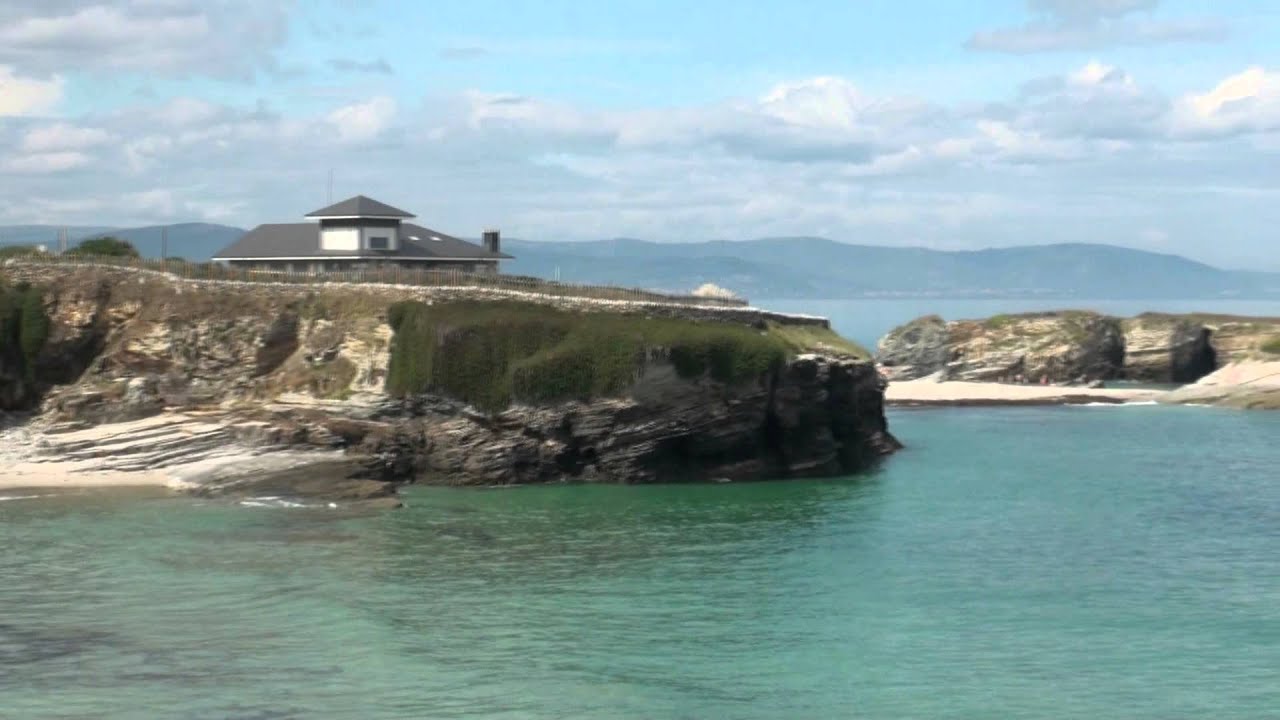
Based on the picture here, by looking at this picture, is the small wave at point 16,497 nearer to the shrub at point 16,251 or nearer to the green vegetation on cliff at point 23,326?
the green vegetation on cliff at point 23,326

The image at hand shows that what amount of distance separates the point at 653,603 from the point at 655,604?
0.11m

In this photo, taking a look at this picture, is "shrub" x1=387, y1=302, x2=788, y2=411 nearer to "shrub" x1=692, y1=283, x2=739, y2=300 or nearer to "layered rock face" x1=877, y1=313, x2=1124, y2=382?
"shrub" x1=692, y1=283, x2=739, y2=300

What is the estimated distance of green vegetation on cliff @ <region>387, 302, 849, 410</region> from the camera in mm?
71938

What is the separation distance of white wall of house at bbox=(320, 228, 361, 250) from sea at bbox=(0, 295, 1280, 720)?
1050 inches

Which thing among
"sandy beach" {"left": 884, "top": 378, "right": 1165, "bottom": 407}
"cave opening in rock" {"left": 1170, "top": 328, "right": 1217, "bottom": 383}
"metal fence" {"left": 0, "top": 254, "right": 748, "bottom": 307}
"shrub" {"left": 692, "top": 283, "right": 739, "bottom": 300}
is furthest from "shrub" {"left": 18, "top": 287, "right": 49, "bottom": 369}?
"cave opening in rock" {"left": 1170, "top": 328, "right": 1217, "bottom": 383}

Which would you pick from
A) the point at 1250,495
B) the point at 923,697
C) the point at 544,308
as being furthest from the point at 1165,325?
the point at 923,697

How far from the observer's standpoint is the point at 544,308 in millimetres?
77000

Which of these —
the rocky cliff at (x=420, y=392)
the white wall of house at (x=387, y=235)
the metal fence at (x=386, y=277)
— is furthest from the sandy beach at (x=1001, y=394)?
the white wall of house at (x=387, y=235)

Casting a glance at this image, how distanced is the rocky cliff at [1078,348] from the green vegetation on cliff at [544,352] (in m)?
72.9

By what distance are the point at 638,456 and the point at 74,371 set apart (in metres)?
30.5

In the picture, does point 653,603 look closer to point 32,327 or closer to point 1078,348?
point 32,327

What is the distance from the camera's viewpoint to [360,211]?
295ft

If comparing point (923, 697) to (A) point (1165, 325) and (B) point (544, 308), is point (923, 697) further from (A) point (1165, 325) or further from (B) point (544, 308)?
(A) point (1165, 325)

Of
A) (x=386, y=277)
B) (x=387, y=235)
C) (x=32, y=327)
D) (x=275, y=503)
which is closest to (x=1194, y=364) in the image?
(x=387, y=235)
